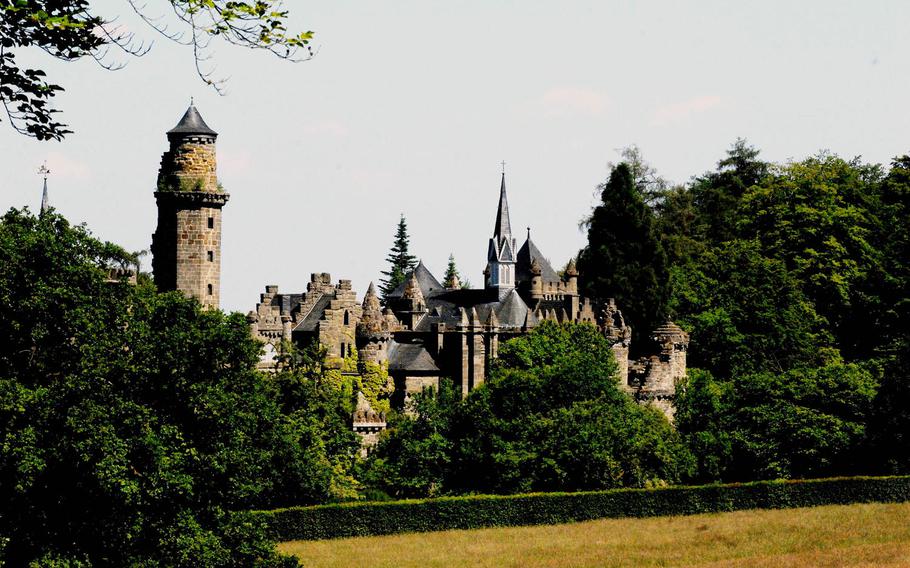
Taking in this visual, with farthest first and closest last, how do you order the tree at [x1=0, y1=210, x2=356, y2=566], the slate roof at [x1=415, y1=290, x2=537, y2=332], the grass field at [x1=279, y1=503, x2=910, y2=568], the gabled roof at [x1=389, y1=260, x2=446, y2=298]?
the gabled roof at [x1=389, y1=260, x2=446, y2=298], the slate roof at [x1=415, y1=290, x2=537, y2=332], the grass field at [x1=279, y1=503, x2=910, y2=568], the tree at [x1=0, y1=210, x2=356, y2=566]

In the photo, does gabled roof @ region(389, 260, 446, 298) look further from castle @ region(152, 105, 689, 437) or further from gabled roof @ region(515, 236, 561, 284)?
gabled roof @ region(515, 236, 561, 284)

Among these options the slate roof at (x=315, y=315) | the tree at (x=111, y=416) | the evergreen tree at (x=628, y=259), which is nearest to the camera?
the tree at (x=111, y=416)

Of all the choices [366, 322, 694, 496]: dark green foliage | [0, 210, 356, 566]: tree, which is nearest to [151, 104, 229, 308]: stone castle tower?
[366, 322, 694, 496]: dark green foliage

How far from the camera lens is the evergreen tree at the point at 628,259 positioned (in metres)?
88.3

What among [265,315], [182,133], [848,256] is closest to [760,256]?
[848,256]

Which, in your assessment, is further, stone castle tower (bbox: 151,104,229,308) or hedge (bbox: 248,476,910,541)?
stone castle tower (bbox: 151,104,229,308)

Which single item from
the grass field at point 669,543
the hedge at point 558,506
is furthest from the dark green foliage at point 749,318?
the grass field at point 669,543

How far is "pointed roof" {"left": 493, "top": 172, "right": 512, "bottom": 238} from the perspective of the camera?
10680cm

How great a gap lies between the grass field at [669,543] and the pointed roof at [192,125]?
65.9ft

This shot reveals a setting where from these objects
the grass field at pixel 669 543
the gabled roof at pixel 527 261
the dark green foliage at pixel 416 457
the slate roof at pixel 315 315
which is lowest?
the grass field at pixel 669 543

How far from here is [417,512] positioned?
55.3 meters

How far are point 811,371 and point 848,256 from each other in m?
21.3

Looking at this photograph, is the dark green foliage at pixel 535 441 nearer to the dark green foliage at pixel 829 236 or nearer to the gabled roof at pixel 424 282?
the dark green foliage at pixel 829 236

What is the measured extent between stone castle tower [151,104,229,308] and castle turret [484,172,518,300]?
32.1m
